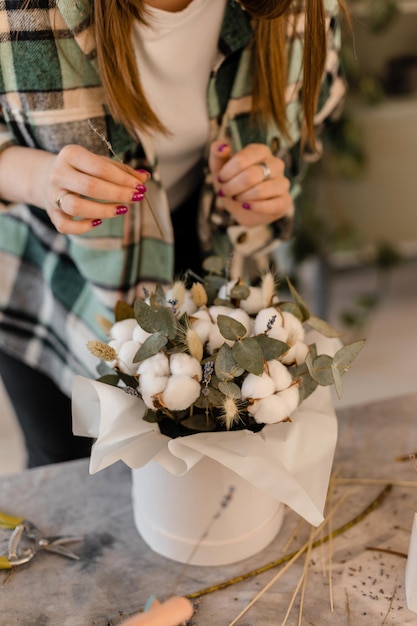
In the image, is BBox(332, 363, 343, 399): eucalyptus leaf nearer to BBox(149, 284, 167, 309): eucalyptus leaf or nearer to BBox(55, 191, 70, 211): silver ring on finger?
BBox(149, 284, 167, 309): eucalyptus leaf

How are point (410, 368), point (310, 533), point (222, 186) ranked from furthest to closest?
point (410, 368) → point (222, 186) → point (310, 533)

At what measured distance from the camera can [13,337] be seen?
1.06 meters

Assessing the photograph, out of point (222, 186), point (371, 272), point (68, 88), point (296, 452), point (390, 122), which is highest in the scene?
point (68, 88)

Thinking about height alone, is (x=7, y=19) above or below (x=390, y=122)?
above

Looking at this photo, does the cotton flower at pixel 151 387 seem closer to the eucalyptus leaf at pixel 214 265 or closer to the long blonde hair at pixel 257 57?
the eucalyptus leaf at pixel 214 265

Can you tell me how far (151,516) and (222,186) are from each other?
1.37 feet

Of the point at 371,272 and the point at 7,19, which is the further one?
the point at 371,272

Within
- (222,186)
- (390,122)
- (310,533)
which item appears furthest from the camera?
(390,122)

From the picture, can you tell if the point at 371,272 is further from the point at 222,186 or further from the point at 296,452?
the point at 296,452

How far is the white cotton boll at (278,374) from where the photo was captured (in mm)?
642

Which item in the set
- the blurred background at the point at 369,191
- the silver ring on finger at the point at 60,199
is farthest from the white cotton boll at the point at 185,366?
the blurred background at the point at 369,191

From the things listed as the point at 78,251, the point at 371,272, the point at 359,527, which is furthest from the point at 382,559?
the point at 371,272

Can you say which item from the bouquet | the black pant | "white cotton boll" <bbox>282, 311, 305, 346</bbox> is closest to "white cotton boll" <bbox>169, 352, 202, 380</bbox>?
the bouquet

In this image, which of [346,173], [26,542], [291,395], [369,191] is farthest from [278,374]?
[369,191]
